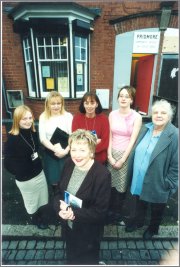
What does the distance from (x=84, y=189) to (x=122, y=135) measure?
1.14 metres

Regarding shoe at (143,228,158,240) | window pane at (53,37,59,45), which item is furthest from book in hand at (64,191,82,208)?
window pane at (53,37,59,45)

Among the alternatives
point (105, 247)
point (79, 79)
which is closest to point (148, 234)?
point (105, 247)

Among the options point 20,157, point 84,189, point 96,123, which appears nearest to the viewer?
point 84,189

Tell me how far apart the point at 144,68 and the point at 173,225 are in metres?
6.34

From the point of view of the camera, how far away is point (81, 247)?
6.52ft

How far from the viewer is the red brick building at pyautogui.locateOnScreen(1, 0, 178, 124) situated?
560 cm

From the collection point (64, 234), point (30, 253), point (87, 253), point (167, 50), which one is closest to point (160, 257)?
point (87, 253)

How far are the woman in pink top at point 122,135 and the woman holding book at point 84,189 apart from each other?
0.89 m

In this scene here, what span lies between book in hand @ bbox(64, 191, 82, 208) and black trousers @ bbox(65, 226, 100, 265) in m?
0.35

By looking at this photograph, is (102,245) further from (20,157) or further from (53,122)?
(53,122)

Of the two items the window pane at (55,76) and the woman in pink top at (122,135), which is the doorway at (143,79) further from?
the woman in pink top at (122,135)

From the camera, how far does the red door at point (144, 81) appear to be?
7.32 metres

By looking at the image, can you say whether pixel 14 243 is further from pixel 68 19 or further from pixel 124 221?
pixel 68 19

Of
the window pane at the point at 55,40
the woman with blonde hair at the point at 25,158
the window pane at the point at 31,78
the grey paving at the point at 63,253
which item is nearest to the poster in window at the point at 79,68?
the window pane at the point at 55,40
